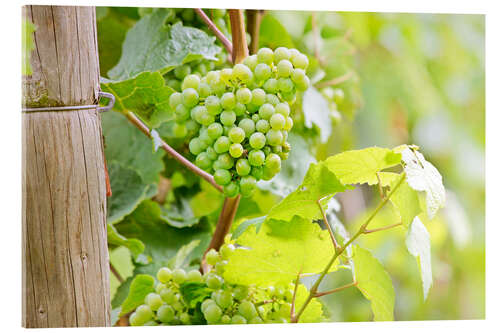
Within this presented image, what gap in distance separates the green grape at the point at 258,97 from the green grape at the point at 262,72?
12 millimetres

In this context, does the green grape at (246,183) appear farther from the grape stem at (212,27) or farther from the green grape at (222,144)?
the grape stem at (212,27)

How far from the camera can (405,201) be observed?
1.76 ft

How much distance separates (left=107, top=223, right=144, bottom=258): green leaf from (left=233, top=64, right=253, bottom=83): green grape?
0.27 meters

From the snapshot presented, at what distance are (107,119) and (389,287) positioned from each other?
483 mm

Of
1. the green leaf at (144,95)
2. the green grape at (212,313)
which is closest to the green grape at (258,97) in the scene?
the green leaf at (144,95)

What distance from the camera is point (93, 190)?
0.55 m

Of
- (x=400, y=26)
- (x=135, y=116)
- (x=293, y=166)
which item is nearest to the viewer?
(x=135, y=116)

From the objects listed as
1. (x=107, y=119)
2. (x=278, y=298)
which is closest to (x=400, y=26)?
(x=107, y=119)

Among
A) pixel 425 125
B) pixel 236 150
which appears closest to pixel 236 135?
pixel 236 150

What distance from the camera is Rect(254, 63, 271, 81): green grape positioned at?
51cm

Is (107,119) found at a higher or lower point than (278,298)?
higher

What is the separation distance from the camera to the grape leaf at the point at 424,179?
0.50 metres

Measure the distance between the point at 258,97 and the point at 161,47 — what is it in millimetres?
215
